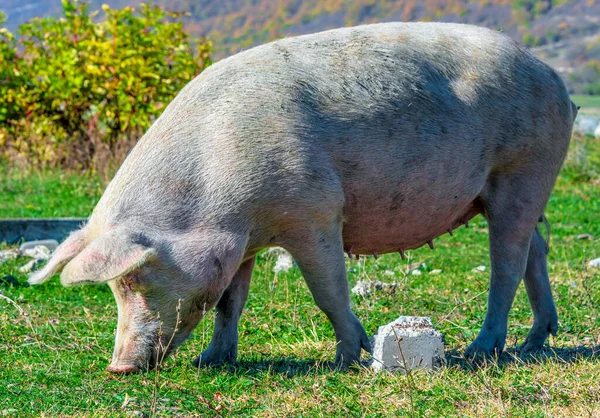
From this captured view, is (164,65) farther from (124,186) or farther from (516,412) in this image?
(516,412)

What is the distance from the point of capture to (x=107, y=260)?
4699 mm

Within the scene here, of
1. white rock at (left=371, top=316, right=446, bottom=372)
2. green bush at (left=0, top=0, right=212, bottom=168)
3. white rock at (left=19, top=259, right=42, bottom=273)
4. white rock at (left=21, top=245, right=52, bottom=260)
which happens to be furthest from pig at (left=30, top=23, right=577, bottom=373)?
green bush at (left=0, top=0, right=212, bottom=168)

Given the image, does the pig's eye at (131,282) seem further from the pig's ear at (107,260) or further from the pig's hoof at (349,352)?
the pig's hoof at (349,352)

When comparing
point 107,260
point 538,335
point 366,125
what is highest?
point 366,125

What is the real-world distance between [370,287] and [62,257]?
9.06 feet

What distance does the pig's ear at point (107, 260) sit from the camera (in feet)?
15.3

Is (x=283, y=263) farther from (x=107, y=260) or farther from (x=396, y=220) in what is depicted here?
(x=107, y=260)

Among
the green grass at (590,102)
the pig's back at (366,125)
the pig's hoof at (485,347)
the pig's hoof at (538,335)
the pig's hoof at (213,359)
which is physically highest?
the pig's back at (366,125)

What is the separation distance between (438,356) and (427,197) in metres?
0.85

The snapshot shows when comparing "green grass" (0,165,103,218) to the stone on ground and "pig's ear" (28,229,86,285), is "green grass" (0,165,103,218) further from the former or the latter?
"pig's ear" (28,229,86,285)

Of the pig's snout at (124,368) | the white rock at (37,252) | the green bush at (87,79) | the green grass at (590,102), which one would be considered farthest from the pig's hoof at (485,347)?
the green grass at (590,102)

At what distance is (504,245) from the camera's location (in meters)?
5.88

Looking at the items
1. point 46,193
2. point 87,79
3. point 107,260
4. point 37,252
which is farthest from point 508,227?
point 87,79

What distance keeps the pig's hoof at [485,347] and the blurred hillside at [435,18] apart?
45.3 meters
